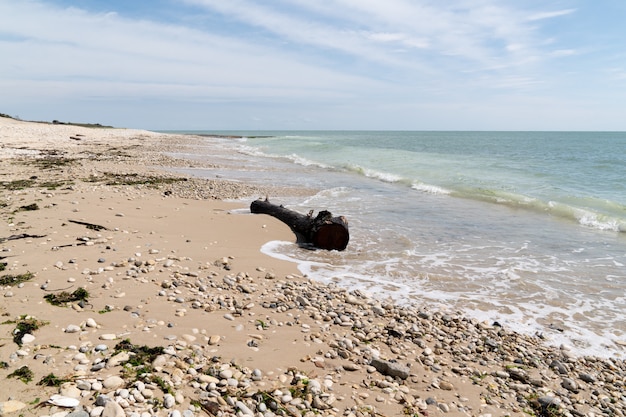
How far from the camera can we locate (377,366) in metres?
4.40

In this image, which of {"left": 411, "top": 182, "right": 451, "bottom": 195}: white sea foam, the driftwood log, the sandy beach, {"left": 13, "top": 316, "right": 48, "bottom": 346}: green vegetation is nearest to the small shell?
the sandy beach

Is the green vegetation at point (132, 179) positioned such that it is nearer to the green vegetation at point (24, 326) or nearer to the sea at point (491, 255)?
the sea at point (491, 255)

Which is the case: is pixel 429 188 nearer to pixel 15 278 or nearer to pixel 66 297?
pixel 66 297

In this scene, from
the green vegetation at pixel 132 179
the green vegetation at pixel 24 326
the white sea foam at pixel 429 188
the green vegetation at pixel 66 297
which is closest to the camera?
the green vegetation at pixel 24 326

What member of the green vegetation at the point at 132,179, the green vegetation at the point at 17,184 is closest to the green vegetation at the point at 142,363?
the green vegetation at the point at 17,184

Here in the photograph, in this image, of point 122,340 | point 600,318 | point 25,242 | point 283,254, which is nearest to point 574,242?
point 600,318

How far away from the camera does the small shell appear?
3.16 m

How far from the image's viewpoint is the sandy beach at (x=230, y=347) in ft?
11.7

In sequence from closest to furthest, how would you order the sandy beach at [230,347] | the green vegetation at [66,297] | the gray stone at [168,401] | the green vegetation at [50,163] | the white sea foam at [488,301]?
the gray stone at [168,401], the sandy beach at [230,347], the green vegetation at [66,297], the white sea foam at [488,301], the green vegetation at [50,163]

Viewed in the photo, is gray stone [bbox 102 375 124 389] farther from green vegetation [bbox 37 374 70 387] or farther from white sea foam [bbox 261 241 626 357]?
white sea foam [bbox 261 241 626 357]

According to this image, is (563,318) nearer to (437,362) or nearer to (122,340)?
(437,362)

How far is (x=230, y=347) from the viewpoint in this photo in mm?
4469

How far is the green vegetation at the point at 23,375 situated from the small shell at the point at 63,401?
0.40m

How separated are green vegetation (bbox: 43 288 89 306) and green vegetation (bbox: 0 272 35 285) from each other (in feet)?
2.27
